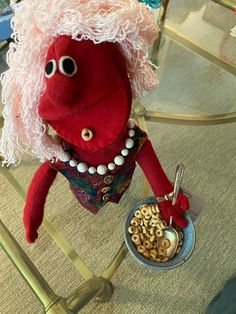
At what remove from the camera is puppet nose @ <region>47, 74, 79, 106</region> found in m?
0.39

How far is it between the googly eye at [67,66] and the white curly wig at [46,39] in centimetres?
3

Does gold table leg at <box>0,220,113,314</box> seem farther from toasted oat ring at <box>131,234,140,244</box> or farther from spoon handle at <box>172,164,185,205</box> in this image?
spoon handle at <box>172,164,185,205</box>

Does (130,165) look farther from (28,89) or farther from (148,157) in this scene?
(28,89)

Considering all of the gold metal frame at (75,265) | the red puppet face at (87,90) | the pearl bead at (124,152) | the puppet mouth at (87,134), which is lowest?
the gold metal frame at (75,265)

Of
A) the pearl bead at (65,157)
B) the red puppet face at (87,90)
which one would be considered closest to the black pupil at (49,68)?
the red puppet face at (87,90)

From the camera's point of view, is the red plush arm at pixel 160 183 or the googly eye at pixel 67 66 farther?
the red plush arm at pixel 160 183

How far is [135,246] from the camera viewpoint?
22.8 inches

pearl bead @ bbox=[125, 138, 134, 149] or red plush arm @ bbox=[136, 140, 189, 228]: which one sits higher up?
pearl bead @ bbox=[125, 138, 134, 149]

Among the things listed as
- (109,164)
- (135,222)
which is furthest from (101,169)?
(135,222)

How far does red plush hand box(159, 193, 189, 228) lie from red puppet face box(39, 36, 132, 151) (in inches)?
7.9

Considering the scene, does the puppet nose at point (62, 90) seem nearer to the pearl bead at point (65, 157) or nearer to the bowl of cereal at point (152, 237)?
the pearl bead at point (65, 157)

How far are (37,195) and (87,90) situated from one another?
0.25 meters

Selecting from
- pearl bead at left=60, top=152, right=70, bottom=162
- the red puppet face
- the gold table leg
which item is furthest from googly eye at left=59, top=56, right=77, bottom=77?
the gold table leg

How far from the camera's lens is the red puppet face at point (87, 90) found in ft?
1.30
